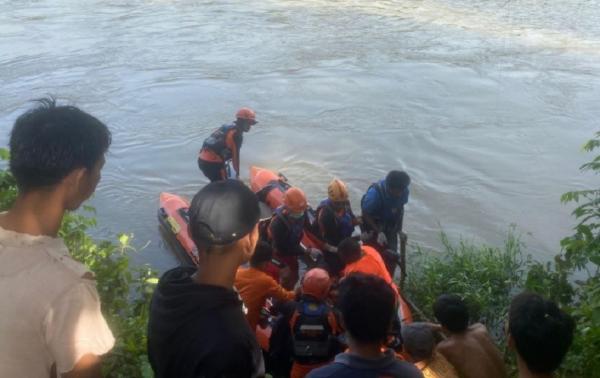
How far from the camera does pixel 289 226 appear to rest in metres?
6.09

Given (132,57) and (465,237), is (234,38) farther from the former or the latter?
(465,237)

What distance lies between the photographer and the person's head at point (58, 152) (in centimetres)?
191

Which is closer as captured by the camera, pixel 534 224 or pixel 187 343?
pixel 187 343

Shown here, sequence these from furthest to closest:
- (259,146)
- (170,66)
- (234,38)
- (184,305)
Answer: (234,38) < (170,66) < (259,146) < (184,305)

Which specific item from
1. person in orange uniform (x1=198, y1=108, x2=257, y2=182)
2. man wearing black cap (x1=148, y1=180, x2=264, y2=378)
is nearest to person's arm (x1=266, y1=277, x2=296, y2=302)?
man wearing black cap (x1=148, y1=180, x2=264, y2=378)

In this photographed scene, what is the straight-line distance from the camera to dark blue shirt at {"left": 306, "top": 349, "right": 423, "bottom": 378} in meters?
2.34

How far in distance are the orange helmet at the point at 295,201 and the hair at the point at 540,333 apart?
11.4ft

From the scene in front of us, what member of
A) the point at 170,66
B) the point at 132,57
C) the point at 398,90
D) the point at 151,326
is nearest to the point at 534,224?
the point at 398,90

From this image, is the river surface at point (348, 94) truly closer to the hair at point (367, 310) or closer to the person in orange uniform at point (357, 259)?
the person in orange uniform at point (357, 259)

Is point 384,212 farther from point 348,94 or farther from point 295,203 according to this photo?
point 348,94

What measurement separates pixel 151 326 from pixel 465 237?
7395 mm

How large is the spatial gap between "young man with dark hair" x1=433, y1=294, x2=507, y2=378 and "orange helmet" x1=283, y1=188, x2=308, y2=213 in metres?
2.25

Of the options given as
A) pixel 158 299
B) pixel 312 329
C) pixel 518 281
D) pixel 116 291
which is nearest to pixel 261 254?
pixel 312 329

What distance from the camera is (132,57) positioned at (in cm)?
1769
